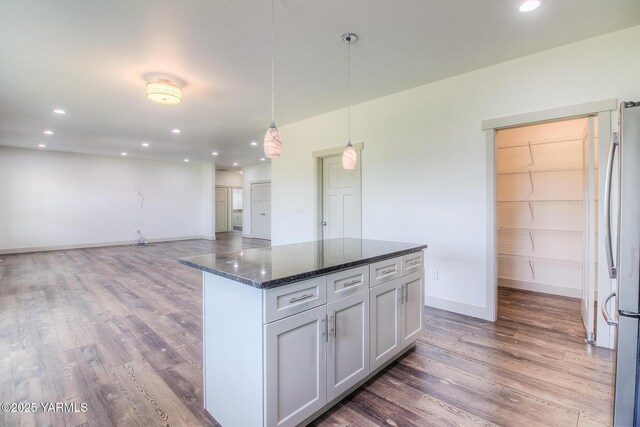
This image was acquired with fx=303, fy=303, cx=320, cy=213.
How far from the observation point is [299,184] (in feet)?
17.6

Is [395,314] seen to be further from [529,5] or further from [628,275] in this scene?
[529,5]

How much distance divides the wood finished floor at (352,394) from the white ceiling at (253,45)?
2.71 meters

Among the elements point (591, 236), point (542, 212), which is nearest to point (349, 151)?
point (591, 236)

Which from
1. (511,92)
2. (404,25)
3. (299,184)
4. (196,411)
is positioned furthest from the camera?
(299,184)

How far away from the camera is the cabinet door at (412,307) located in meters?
2.43

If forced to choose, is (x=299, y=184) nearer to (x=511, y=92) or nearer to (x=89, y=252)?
(x=511, y=92)

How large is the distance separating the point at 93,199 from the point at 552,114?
10.4 metres

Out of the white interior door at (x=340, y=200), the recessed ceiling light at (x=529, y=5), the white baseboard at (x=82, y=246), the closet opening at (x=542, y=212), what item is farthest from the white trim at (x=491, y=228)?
the white baseboard at (x=82, y=246)

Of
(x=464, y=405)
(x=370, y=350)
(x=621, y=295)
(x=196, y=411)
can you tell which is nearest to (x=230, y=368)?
(x=196, y=411)

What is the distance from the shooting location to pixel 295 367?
1.57 meters

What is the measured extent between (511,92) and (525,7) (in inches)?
40.4

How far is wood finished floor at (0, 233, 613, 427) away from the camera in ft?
5.98

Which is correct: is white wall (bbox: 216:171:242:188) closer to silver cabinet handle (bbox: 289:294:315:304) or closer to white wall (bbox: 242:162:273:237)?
white wall (bbox: 242:162:273:237)

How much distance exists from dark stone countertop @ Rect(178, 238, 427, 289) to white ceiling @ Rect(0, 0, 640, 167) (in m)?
1.83
